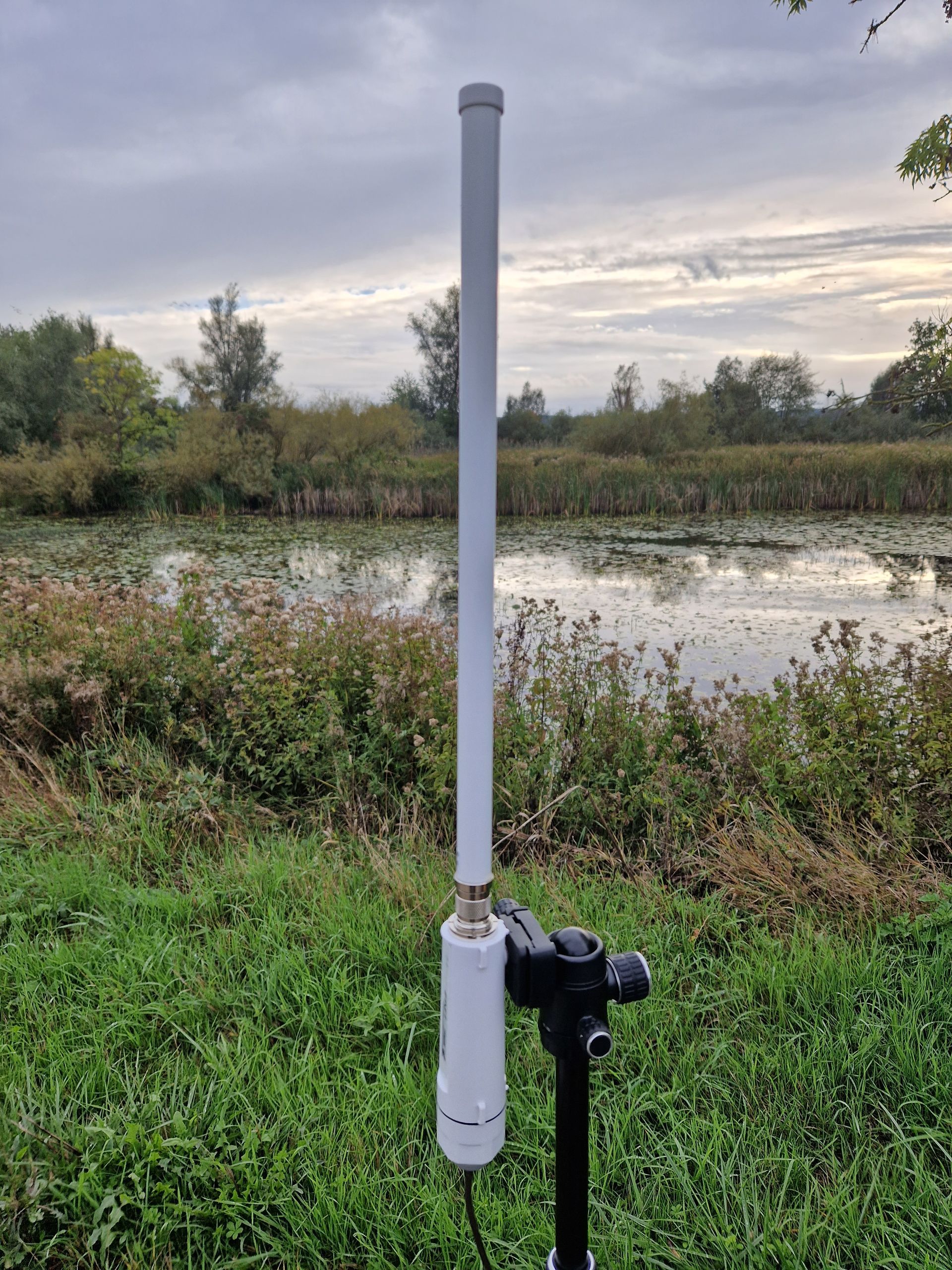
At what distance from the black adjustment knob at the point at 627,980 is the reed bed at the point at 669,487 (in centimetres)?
1250

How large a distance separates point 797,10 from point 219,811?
3680 mm

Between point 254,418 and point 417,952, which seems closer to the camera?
Result: point 417,952


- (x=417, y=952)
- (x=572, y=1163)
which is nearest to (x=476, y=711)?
(x=572, y=1163)

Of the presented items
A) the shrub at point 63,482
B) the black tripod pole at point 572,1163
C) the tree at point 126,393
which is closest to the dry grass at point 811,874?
the black tripod pole at point 572,1163

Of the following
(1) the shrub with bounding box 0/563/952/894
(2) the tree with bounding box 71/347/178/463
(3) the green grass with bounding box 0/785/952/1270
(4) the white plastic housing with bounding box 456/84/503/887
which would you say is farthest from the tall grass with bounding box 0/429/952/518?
(4) the white plastic housing with bounding box 456/84/503/887

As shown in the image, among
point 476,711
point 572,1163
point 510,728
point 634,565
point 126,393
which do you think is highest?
point 126,393

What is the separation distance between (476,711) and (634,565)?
8813mm

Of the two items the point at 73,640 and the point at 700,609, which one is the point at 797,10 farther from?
the point at 700,609

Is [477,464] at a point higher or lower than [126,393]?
lower

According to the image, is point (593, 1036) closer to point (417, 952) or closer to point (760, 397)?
point (417, 952)

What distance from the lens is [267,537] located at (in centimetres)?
1191

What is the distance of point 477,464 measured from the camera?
85cm

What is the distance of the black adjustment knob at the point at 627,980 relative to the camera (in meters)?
0.94

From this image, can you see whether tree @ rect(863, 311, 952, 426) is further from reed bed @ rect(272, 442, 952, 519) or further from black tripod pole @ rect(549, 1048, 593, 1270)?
reed bed @ rect(272, 442, 952, 519)
